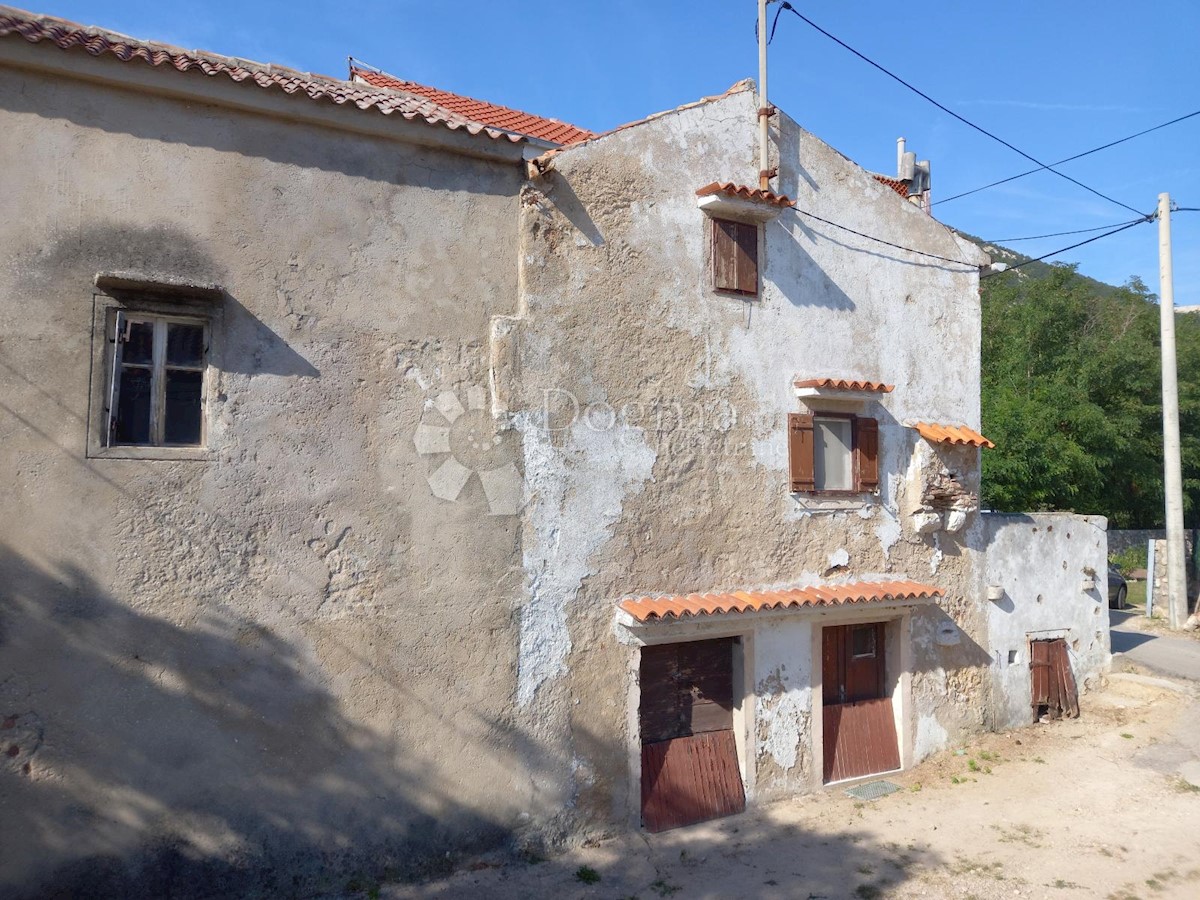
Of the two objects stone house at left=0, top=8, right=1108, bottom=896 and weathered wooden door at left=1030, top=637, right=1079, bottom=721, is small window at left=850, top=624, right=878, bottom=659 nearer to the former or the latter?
stone house at left=0, top=8, right=1108, bottom=896

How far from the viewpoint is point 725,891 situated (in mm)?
7133

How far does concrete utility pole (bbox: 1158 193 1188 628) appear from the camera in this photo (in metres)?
16.9

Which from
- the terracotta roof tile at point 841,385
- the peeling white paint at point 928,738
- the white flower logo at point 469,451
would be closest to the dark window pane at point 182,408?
the white flower logo at point 469,451

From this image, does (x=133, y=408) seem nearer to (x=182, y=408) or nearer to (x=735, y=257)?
(x=182, y=408)

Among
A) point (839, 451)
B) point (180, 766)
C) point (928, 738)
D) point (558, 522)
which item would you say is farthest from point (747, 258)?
point (180, 766)

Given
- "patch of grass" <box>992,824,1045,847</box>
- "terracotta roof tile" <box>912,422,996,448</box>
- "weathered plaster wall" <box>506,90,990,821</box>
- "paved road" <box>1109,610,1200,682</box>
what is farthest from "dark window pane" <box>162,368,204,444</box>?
"paved road" <box>1109,610,1200,682</box>

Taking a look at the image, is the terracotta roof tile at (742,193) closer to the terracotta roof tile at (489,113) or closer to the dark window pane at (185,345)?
the terracotta roof tile at (489,113)

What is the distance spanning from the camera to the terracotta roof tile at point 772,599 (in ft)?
26.2

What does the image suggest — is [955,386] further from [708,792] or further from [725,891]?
[725,891]

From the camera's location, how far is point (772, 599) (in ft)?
28.6

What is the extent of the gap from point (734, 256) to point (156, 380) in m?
5.82

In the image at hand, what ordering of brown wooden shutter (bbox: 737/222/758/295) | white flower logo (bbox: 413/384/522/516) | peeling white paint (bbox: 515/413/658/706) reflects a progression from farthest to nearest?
brown wooden shutter (bbox: 737/222/758/295) < peeling white paint (bbox: 515/413/658/706) < white flower logo (bbox: 413/384/522/516)

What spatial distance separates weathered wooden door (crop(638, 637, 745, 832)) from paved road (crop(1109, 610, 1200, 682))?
855 centimetres

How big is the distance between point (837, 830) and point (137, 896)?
6257 millimetres
